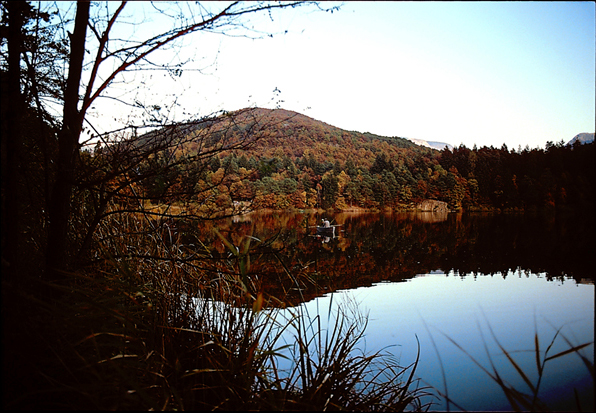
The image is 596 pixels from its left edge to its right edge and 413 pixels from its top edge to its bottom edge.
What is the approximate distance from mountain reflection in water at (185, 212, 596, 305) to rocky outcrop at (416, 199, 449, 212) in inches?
5.7

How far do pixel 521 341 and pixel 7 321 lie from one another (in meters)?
2.80

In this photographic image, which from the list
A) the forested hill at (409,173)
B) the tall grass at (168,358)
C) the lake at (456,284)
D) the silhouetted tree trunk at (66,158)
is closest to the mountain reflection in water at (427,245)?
the lake at (456,284)

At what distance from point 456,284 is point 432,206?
127 inches

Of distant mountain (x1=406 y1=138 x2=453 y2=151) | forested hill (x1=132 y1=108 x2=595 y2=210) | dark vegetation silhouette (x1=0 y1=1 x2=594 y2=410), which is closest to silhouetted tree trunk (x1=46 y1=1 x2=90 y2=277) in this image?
dark vegetation silhouette (x1=0 y1=1 x2=594 y2=410)

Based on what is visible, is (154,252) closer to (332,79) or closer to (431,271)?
(332,79)

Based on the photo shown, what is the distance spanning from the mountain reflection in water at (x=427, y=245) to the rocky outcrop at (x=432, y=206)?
5.7 inches

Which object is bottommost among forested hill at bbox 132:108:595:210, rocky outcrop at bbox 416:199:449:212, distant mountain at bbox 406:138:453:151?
rocky outcrop at bbox 416:199:449:212

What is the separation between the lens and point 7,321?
2.94 feet

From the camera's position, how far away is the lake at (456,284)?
77.0 inches

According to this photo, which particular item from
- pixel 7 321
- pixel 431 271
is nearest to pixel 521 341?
pixel 431 271

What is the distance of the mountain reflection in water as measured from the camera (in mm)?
3924

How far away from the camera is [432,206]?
6.88 m

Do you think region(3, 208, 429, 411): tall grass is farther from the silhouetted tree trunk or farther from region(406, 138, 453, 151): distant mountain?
region(406, 138, 453, 151): distant mountain

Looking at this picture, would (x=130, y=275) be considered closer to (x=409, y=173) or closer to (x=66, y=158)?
(x=66, y=158)
